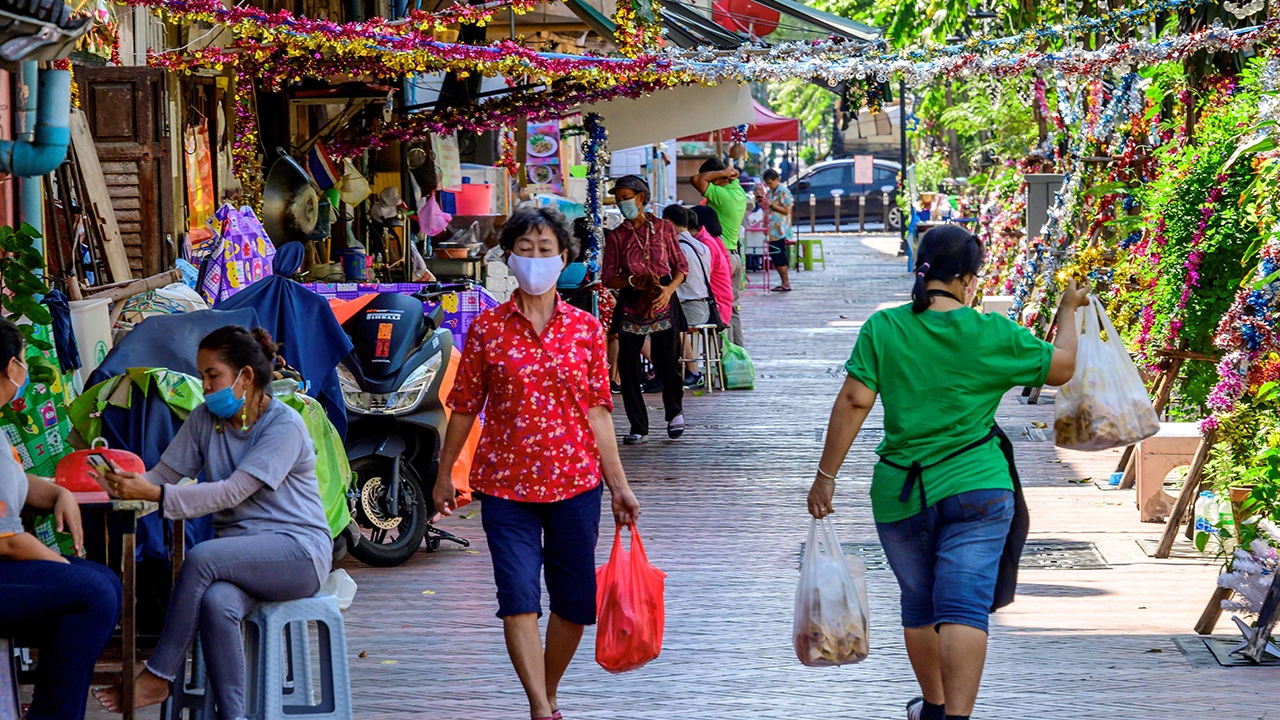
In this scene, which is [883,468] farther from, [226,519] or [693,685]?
[226,519]

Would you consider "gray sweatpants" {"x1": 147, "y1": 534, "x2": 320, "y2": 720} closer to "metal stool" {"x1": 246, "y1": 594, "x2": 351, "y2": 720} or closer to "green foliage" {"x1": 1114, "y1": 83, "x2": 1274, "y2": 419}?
"metal stool" {"x1": 246, "y1": 594, "x2": 351, "y2": 720}

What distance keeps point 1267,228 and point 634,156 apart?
19637 millimetres

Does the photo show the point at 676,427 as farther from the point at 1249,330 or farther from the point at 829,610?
the point at 829,610

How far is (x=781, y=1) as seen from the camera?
14117mm

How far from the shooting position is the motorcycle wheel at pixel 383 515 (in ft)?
27.9

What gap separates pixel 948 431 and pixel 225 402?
2254 mm

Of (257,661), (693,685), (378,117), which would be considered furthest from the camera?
(378,117)

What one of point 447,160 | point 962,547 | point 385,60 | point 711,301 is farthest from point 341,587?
point 447,160

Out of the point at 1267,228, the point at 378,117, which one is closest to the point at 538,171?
the point at 378,117

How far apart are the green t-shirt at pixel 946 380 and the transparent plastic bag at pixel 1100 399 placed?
47cm

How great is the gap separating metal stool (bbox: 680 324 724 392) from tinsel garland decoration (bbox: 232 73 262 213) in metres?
5.13

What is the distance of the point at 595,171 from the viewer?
631 inches

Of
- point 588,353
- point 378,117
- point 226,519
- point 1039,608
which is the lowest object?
point 1039,608

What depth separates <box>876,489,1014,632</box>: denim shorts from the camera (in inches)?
206
